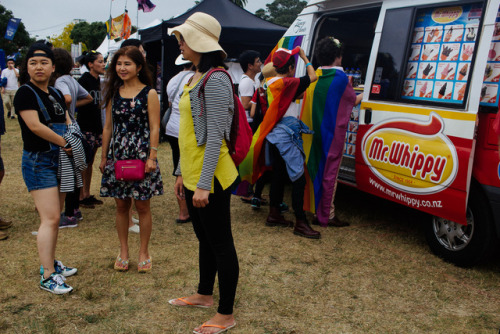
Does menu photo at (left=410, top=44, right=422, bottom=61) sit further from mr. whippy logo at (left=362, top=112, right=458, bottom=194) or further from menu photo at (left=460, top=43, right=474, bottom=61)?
mr. whippy logo at (left=362, top=112, right=458, bottom=194)

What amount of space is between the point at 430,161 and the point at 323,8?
252 centimetres

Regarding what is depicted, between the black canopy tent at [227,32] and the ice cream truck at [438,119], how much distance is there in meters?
5.56

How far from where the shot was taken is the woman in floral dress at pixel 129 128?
11.2 feet

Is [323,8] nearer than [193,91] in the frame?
No

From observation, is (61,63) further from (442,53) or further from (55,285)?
(442,53)

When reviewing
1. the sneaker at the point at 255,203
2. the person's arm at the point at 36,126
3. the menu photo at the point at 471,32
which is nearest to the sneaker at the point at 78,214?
the person's arm at the point at 36,126

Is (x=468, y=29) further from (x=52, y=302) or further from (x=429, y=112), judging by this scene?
(x=52, y=302)

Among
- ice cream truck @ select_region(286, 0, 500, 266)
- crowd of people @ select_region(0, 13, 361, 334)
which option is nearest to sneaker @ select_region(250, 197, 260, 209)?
crowd of people @ select_region(0, 13, 361, 334)

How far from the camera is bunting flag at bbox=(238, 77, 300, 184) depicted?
4.35 meters

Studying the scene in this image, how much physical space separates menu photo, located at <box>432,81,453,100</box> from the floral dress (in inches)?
94.9

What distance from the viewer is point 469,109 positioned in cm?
349

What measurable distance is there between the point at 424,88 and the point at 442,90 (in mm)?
201

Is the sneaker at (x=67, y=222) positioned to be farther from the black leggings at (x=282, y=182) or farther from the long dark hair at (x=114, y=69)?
the black leggings at (x=282, y=182)

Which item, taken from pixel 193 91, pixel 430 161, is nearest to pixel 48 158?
pixel 193 91
